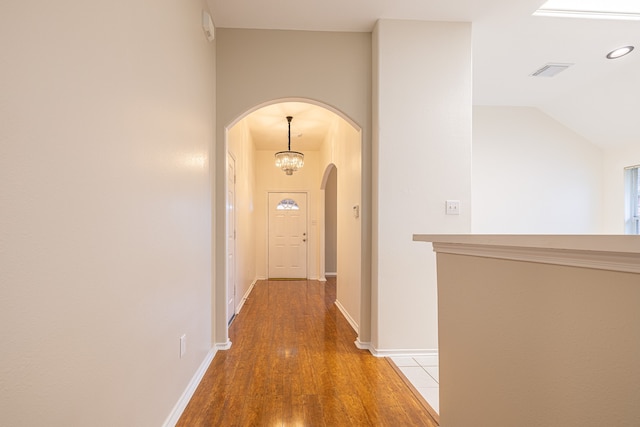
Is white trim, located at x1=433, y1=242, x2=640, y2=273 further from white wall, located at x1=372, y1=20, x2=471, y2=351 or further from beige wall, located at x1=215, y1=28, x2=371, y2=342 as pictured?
beige wall, located at x1=215, y1=28, x2=371, y2=342

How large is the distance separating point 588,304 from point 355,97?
2.72 m

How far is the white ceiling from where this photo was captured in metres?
2.90

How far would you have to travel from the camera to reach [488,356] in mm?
1288

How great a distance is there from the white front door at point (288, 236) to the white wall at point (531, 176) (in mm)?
3803

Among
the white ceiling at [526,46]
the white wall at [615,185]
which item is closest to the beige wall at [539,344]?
the white ceiling at [526,46]

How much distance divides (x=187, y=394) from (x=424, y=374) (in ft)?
5.44

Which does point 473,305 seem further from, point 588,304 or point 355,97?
point 355,97

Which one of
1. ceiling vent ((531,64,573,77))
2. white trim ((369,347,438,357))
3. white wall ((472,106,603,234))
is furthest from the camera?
white wall ((472,106,603,234))

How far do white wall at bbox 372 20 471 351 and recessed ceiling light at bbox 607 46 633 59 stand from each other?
5.61 ft

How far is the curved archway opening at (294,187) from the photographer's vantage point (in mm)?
3611

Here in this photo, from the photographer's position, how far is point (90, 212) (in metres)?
1.15

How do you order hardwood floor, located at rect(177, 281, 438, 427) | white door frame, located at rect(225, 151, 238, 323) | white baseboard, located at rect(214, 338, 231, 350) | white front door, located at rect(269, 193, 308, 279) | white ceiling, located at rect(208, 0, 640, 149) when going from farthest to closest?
white front door, located at rect(269, 193, 308, 279) < white door frame, located at rect(225, 151, 238, 323) < white baseboard, located at rect(214, 338, 231, 350) < white ceiling, located at rect(208, 0, 640, 149) < hardwood floor, located at rect(177, 281, 438, 427)

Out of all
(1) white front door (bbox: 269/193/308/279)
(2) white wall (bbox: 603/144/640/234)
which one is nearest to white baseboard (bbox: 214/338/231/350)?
(1) white front door (bbox: 269/193/308/279)

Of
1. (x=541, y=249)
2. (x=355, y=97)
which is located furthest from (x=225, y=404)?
(x=355, y=97)
